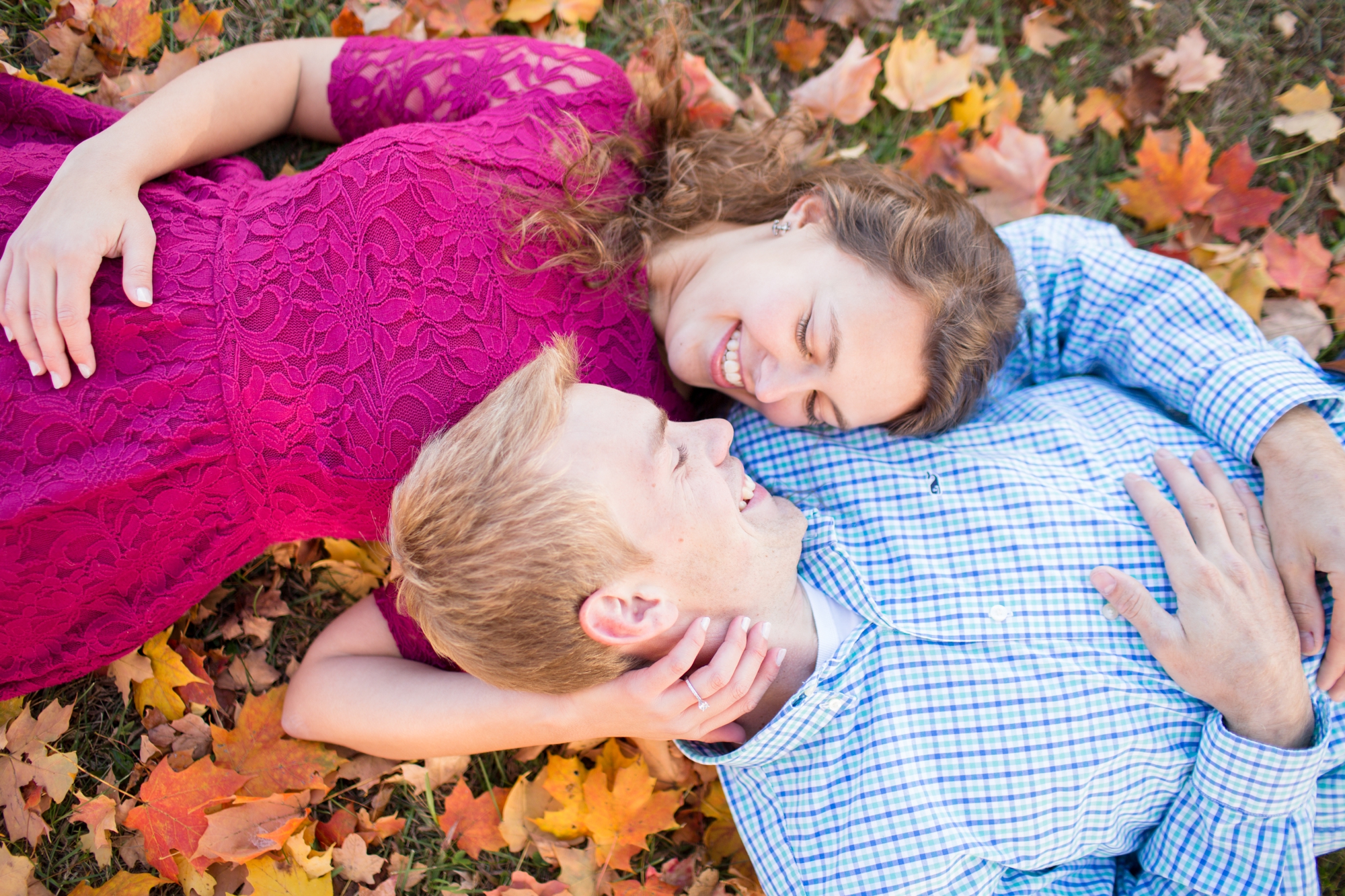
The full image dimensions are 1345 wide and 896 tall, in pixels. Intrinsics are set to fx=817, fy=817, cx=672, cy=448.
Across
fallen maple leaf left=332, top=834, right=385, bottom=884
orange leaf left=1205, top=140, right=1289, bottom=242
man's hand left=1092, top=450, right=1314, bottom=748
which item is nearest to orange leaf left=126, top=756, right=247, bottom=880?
fallen maple leaf left=332, top=834, right=385, bottom=884

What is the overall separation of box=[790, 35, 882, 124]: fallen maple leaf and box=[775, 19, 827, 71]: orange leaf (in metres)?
0.09

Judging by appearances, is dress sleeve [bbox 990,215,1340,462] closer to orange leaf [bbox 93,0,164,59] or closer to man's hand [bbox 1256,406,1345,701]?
man's hand [bbox 1256,406,1345,701]

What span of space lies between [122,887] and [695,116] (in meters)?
3.52

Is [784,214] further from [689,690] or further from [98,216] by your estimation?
[98,216]

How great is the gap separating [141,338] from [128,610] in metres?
0.86

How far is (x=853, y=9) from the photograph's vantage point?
3779 mm

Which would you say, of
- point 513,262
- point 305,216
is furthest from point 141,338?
point 513,262

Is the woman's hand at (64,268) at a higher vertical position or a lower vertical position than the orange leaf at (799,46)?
lower

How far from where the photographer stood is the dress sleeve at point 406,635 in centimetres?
281

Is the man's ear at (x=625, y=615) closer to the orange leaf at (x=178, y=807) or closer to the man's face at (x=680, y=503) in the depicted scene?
the man's face at (x=680, y=503)

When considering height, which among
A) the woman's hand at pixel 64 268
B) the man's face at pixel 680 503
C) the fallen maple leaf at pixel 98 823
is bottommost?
the fallen maple leaf at pixel 98 823

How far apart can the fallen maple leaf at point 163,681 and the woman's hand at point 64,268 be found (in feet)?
3.96

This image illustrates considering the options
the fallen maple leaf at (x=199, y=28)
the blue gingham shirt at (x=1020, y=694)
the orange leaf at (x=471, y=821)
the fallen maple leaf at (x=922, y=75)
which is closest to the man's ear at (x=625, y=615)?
the blue gingham shirt at (x=1020, y=694)

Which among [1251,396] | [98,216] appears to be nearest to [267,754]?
[98,216]
